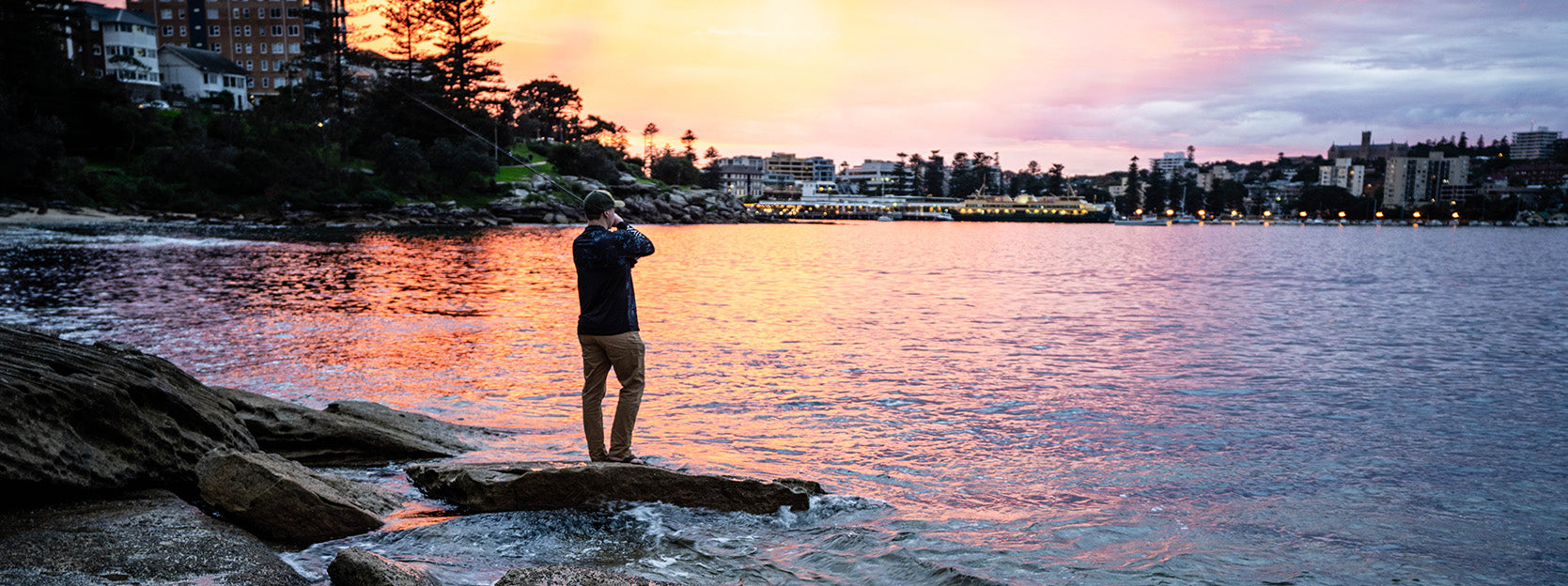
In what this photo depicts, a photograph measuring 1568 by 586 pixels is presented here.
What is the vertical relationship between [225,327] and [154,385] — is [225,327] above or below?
below

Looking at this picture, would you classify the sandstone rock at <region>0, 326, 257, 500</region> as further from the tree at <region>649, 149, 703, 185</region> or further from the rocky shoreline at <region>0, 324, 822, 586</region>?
the tree at <region>649, 149, 703, 185</region>

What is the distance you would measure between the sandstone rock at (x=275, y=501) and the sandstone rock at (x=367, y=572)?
53.5 inches

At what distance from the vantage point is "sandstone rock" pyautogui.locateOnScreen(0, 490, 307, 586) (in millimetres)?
5434

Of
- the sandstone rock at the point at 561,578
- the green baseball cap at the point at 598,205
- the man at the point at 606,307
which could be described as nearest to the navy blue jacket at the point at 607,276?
the man at the point at 606,307

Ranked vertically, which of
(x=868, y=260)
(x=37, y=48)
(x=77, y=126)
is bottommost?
(x=868, y=260)

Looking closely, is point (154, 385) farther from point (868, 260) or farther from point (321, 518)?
point (868, 260)

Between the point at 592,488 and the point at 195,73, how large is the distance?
128 meters

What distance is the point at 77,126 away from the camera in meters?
77.4

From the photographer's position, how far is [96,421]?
Answer: 7.06 metres

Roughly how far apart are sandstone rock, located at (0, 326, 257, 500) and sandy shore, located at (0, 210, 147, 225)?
64672mm

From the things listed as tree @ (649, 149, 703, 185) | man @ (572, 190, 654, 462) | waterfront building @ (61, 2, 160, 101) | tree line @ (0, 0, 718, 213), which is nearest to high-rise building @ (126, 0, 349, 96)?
waterfront building @ (61, 2, 160, 101)

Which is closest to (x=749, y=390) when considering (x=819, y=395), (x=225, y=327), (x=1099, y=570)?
(x=819, y=395)

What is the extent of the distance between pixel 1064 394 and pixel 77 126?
9065 centimetres

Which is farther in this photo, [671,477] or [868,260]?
[868,260]
